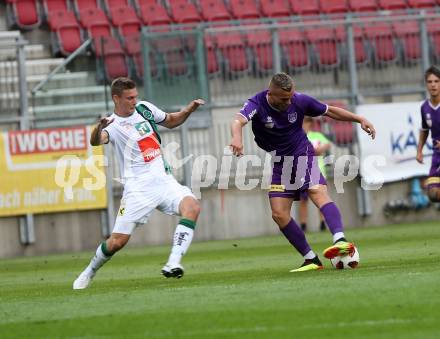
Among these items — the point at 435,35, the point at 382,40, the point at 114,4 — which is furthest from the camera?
the point at 114,4

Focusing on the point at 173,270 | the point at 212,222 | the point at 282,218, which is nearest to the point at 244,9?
the point at 212,222

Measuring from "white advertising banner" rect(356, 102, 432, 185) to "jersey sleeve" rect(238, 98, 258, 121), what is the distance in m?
11.0

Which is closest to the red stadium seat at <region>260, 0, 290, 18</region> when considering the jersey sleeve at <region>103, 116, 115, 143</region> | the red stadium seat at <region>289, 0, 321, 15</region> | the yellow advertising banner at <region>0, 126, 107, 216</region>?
the red stadium seat at <region>289, 0, 321, 15</region>

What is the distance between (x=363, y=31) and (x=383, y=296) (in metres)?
15.1

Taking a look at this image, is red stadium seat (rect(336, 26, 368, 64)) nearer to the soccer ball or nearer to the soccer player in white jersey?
the soccer player in white jersey

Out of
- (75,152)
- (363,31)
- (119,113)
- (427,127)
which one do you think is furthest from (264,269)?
(363,31)

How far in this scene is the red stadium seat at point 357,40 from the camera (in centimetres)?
2409

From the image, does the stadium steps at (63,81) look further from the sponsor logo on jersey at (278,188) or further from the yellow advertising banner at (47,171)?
the sponsor logo on jersey at (278,188)

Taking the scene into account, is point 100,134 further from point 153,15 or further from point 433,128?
point 153,15

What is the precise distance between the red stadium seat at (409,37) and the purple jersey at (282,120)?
1103cm

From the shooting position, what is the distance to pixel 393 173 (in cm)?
2422

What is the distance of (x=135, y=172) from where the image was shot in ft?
42.9

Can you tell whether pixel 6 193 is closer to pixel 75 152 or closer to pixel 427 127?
pixel 75 152

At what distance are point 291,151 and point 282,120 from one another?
0.40m
